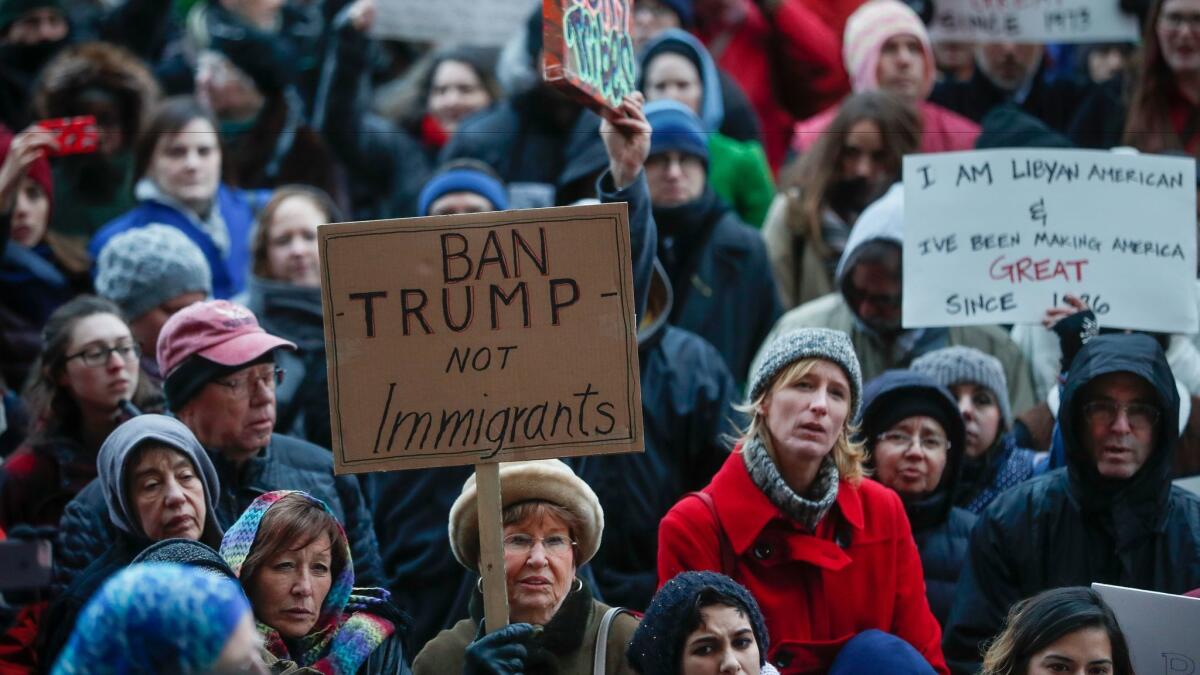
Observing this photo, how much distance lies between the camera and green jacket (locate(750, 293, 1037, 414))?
7.77 m

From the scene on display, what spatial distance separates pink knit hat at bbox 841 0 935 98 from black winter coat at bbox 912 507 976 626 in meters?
3.48

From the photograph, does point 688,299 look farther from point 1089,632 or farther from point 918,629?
point 1089,632

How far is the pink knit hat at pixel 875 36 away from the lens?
32.2ft

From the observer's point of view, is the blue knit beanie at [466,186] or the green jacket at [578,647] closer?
the green jacket at [578,647]

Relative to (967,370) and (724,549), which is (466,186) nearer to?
(967,370)

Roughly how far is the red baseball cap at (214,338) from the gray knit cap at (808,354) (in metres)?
1.53

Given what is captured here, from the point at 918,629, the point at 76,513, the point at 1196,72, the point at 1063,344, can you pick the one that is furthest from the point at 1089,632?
the point at 1196,72

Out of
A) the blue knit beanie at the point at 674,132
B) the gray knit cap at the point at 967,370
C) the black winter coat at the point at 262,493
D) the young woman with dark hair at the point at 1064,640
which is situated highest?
the blue knit beanie at the point at 674,132

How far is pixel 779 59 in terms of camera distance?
11133mm

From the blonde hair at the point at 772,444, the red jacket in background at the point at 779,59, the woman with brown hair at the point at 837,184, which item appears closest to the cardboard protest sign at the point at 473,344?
the blonde hair at the point at 772,444

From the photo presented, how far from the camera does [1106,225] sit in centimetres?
729

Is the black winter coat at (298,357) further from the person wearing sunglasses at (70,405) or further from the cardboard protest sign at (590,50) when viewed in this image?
the cardboard protest sign at (590,50)

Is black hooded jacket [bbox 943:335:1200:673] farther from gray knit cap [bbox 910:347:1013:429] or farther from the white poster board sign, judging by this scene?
the white poster board sign

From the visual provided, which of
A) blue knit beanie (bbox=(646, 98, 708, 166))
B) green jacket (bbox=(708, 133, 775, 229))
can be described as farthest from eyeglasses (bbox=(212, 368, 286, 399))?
green jacket (bbox=(708, 133, 775, 229))
